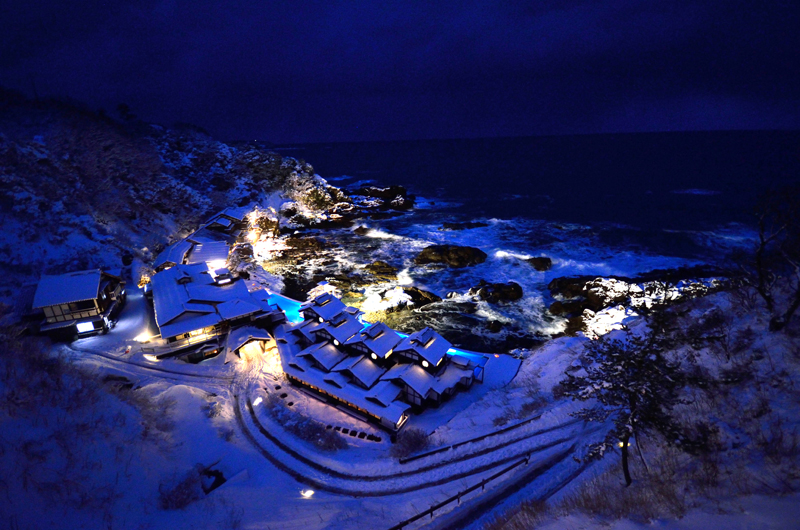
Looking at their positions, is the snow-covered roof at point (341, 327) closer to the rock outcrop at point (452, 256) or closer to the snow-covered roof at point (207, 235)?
the rock outcrop at point (452, 256)

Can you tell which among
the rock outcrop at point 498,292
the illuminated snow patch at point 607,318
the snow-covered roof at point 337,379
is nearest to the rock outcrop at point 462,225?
the rock outcrop at point 498,292

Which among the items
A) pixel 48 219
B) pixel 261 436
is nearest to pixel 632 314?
pixel 261 436

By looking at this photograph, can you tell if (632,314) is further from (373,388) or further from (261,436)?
(261,436)

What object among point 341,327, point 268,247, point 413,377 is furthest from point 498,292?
point 268,247

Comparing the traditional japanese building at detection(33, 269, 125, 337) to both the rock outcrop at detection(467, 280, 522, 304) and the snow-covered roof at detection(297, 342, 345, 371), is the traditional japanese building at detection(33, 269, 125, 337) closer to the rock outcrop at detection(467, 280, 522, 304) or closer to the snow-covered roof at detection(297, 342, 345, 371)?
the snow-covered roof at detection(297, 342, 345, 371)

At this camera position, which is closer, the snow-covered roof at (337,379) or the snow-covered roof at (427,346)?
the snow-covered roof at (337,379)

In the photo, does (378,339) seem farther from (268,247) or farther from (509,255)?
(268,247)
